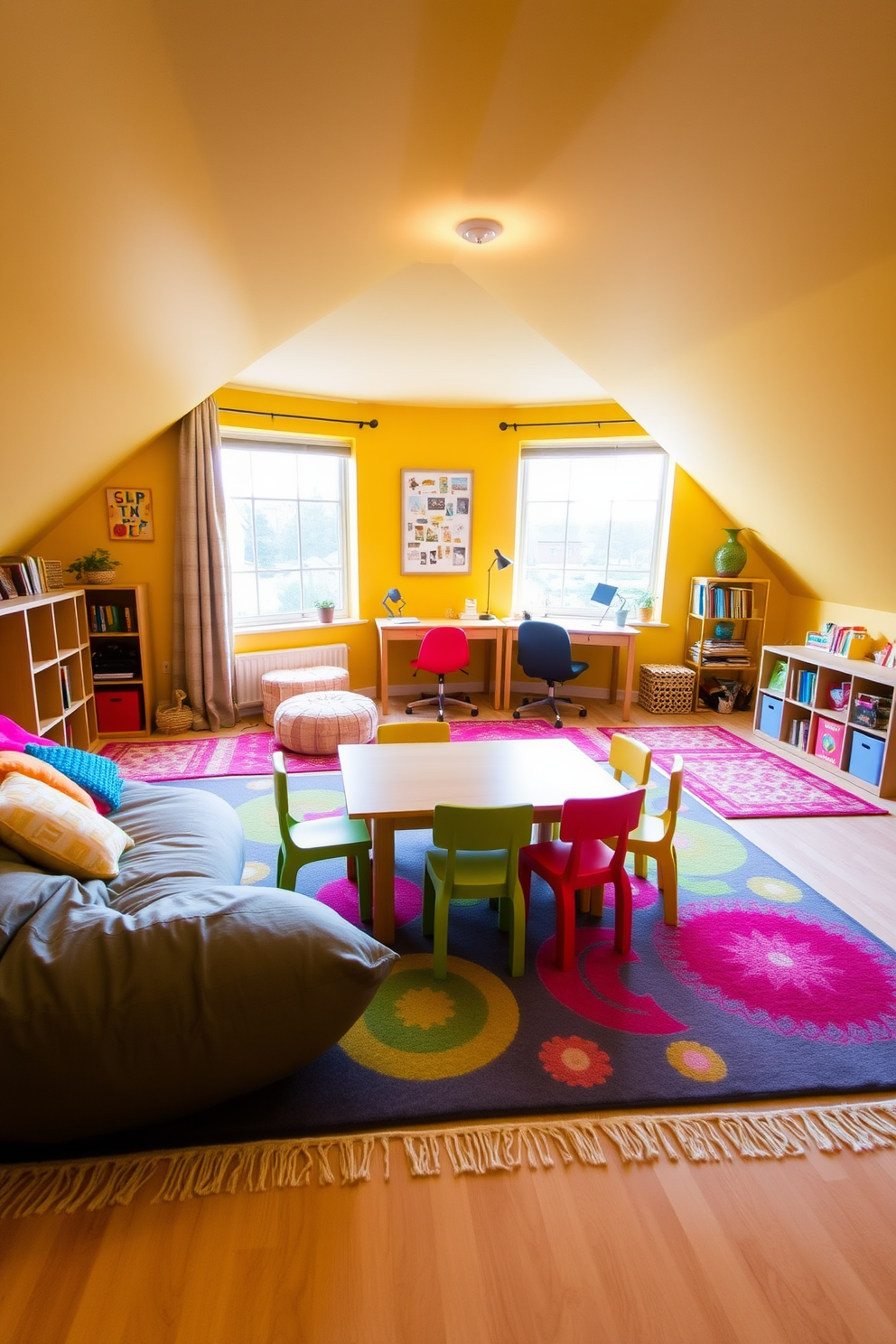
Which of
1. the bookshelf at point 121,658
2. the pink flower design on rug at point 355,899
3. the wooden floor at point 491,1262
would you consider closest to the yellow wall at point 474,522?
the bookshelf at point 121,658

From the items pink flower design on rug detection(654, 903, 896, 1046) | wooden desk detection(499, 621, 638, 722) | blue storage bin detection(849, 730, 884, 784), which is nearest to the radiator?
wooden desk detection(499, 621, 638, 722)

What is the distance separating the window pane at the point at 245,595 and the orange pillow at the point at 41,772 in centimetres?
334

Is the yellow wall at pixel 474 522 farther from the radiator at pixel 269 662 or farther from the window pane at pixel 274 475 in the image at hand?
the window pane at pixel 274 475

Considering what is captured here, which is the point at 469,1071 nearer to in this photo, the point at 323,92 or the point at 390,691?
the point at 323,92

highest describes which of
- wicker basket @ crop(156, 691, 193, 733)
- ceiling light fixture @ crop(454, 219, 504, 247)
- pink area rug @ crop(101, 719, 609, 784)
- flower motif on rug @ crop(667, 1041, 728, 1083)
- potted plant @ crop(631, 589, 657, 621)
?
ceiling light fixture @ crop(454, 219, 504, 247)

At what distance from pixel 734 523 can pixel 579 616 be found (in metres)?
1.56

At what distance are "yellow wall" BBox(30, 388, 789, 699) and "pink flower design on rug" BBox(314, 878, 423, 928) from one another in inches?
121

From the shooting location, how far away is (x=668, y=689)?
5621 mm

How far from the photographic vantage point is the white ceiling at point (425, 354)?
349cm

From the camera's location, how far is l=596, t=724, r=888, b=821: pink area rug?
3631 millimetres

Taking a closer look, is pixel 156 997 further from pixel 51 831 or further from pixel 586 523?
pixel 586 523

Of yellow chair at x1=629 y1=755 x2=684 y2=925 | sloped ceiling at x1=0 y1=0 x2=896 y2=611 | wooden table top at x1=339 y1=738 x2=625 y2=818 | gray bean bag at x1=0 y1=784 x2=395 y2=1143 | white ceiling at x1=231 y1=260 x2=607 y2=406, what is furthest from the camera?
white ceiling at x1=231 y1=260 x2=607 y2=406

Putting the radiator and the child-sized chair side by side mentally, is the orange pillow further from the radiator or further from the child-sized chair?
the radiator

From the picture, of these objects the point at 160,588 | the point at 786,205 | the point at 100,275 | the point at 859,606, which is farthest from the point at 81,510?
the point at 859,606
